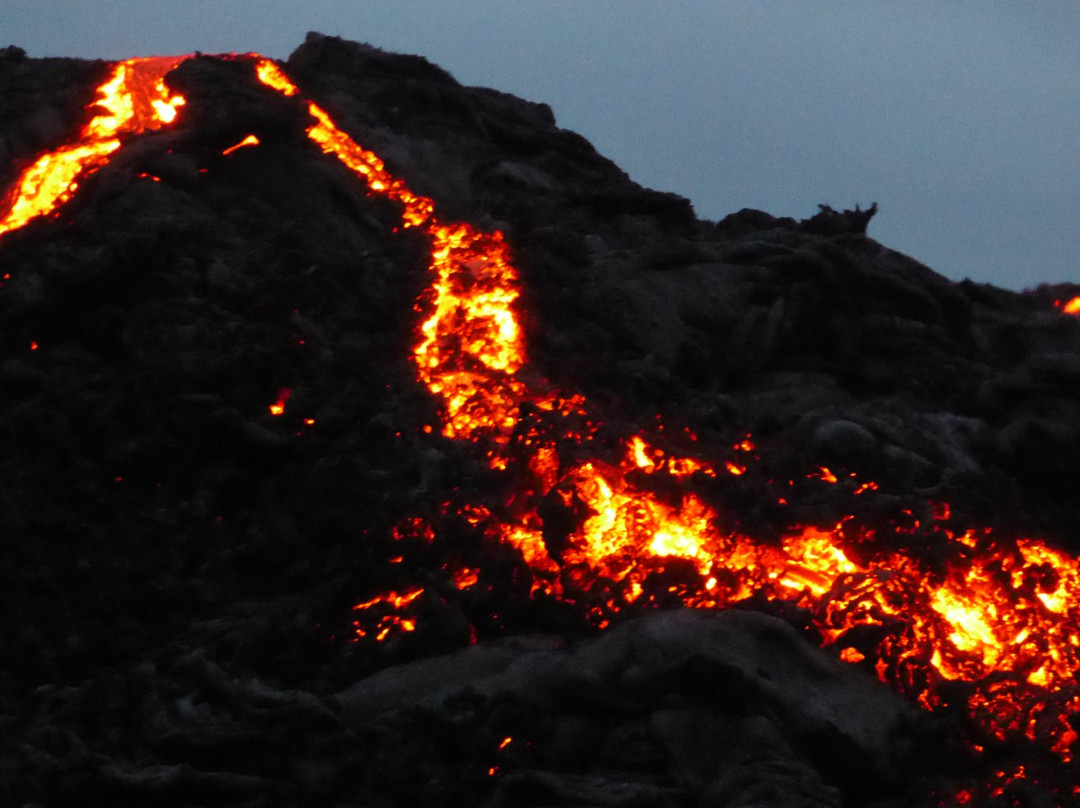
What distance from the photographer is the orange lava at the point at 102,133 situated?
48.7ft

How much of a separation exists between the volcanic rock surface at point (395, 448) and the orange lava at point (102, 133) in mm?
305

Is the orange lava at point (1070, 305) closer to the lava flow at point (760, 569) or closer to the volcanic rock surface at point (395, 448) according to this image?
the volcanic rock surface at point (395, 448)

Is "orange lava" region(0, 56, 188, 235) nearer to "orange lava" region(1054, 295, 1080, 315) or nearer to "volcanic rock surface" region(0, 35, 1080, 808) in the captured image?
"volcanic rock surface" region(0, 35, 1080, 808)

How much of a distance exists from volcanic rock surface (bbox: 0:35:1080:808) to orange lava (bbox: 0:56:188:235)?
12.0 inches

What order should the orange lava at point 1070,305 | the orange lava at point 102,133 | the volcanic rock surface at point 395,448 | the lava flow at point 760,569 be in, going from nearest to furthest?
1. the volcanic rock surface at point 395,448
2. the lava flow at point 760,569
3. the orange lava at point 102,133
4. the orange lava at point 1070,305

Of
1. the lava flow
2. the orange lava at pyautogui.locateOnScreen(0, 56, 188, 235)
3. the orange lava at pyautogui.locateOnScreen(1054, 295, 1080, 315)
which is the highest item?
the orange lava at pyautogui.locateOnScreen(0, 56, 188, 235)

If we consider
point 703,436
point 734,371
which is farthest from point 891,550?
point 734,371

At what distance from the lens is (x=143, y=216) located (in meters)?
14.5

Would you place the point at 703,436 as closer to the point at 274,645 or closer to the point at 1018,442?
the point at 1018,442

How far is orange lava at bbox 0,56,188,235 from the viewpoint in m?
14.8

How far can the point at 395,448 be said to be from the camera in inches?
488

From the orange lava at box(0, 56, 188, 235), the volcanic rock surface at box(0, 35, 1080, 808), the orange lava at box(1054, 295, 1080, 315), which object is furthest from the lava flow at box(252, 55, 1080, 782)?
the orange lava at box(0, 56, 188, 235)

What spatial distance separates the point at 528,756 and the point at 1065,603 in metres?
5.48

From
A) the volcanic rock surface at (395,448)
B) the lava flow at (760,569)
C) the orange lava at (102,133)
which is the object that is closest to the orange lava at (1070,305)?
the volcanic rock surface at (395,448)
